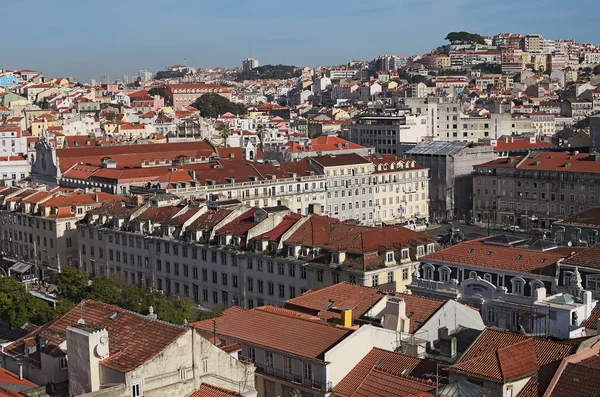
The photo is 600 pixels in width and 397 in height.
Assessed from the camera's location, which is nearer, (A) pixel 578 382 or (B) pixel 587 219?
(A) pixel 578 382

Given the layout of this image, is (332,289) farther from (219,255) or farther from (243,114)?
(243,114)

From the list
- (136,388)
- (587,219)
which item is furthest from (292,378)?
(587,219)

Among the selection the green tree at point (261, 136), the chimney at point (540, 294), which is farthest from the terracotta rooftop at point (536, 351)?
the green tree at point (261, 136)

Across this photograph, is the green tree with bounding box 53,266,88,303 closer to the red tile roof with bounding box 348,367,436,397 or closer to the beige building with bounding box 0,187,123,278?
the beige building with bounding box 0,187,123,278

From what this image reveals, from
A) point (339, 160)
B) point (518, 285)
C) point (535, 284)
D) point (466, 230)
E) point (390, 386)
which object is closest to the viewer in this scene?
point (390, 386)

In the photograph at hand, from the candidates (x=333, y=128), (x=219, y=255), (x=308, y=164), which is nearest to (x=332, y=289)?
(x=219, y=255)

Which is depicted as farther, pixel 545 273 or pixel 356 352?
pixel 545 273

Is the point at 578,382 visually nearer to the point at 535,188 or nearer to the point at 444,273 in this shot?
the point at 444,273
